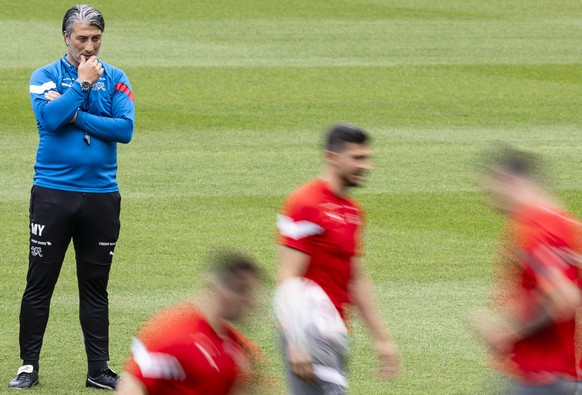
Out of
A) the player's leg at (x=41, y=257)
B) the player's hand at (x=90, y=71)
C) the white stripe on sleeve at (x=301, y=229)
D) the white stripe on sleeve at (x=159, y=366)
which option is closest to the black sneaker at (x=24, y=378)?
the player's leg at (x=41, y=257)

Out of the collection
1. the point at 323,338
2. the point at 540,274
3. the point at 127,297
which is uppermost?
the point at 540,274

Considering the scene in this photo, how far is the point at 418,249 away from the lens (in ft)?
42.7

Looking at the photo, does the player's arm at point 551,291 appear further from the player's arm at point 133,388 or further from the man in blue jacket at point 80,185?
the man in blue jacket at point 80,185

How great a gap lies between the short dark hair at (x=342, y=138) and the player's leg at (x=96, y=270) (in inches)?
88.2

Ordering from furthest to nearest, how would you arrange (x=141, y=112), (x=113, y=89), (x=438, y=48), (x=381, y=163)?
(x=438, y=48) → (x=141, y=112) → (x=381, y=163) → (x=113, y=89)

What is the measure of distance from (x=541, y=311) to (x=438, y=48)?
66.7ft

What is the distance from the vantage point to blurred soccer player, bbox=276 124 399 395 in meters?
6.96

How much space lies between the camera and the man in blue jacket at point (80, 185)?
8.78 m

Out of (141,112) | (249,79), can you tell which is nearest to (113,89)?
(141,112)

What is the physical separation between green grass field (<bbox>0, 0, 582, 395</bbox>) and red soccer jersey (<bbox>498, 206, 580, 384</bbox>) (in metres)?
1.30

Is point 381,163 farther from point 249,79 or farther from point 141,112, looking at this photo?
point 249,79

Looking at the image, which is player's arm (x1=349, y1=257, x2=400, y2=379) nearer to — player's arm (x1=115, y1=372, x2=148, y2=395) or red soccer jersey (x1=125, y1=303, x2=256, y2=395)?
red soccer jersey (x1=125, y1=303, x2=256, y2=395)

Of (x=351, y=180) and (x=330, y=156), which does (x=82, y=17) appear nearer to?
(x=330, y=156)

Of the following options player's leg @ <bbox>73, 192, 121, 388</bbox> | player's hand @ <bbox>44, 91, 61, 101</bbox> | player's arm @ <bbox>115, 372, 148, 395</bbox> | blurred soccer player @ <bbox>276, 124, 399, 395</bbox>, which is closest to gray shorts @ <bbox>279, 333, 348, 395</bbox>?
blurred soccer player @ <bbox>276, 124, 399, 395</bbox>
